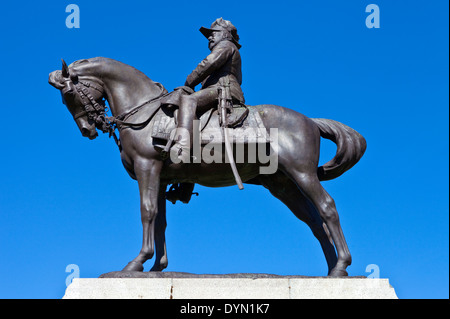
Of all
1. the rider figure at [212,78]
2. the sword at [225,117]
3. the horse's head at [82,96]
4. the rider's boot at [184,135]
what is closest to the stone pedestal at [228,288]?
the sword at [225,117]

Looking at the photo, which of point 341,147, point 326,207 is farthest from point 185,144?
point 341,147

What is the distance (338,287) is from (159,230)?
10.3 feet

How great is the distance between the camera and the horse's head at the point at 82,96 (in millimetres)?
11125

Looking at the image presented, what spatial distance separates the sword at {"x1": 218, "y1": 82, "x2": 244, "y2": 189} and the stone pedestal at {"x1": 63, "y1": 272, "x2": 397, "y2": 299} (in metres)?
1.65

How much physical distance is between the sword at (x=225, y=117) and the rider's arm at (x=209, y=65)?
32 centimetres

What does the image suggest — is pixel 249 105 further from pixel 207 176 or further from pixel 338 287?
pixel 338 287

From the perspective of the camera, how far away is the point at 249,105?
1140 cm

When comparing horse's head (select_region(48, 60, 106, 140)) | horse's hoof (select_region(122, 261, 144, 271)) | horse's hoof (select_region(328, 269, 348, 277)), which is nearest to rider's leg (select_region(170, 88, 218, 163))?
horse's head (select_region(48, 60, 106, 140))

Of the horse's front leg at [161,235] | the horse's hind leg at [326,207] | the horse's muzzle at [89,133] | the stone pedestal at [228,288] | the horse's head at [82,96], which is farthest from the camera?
the horse's muzzle at [89,133]

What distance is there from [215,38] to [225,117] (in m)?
1.67

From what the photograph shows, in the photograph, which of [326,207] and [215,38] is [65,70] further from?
[326,207]

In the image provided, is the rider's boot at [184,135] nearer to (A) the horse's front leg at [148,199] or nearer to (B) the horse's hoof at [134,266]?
(A) the horse's front leg at [148,199]

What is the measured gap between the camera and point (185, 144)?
1045 cm
